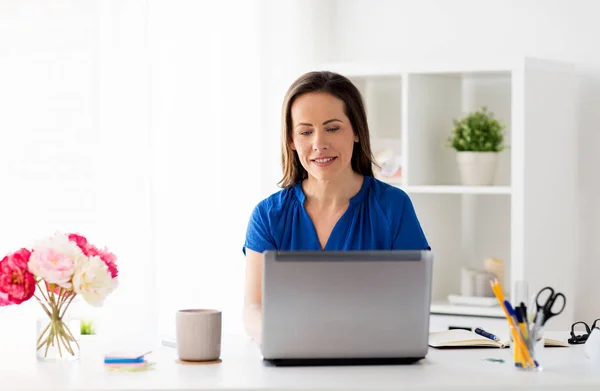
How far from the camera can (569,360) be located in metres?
2.10

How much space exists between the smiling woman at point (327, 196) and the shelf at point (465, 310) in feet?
4.44

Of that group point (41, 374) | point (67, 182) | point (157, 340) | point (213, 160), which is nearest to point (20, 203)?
point (67, 182)

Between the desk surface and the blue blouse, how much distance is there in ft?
1.70

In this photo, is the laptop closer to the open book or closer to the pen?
the open book

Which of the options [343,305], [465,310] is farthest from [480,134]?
[343,305]

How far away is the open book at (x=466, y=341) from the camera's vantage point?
7.35 feet

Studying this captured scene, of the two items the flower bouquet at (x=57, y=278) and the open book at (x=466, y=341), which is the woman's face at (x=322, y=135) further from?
the flower bouquet at (x=57, y=278)

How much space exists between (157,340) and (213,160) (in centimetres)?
193

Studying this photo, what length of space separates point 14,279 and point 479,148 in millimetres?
2442

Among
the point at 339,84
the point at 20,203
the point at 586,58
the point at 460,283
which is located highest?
the point at 586,58

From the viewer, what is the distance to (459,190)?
155 inches

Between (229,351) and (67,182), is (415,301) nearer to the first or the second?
(229,351)

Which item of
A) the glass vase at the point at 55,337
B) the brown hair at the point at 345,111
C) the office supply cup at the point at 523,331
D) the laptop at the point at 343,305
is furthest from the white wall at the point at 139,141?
the office supply cup at the point at 523,331

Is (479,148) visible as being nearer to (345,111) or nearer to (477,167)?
(477,167)
